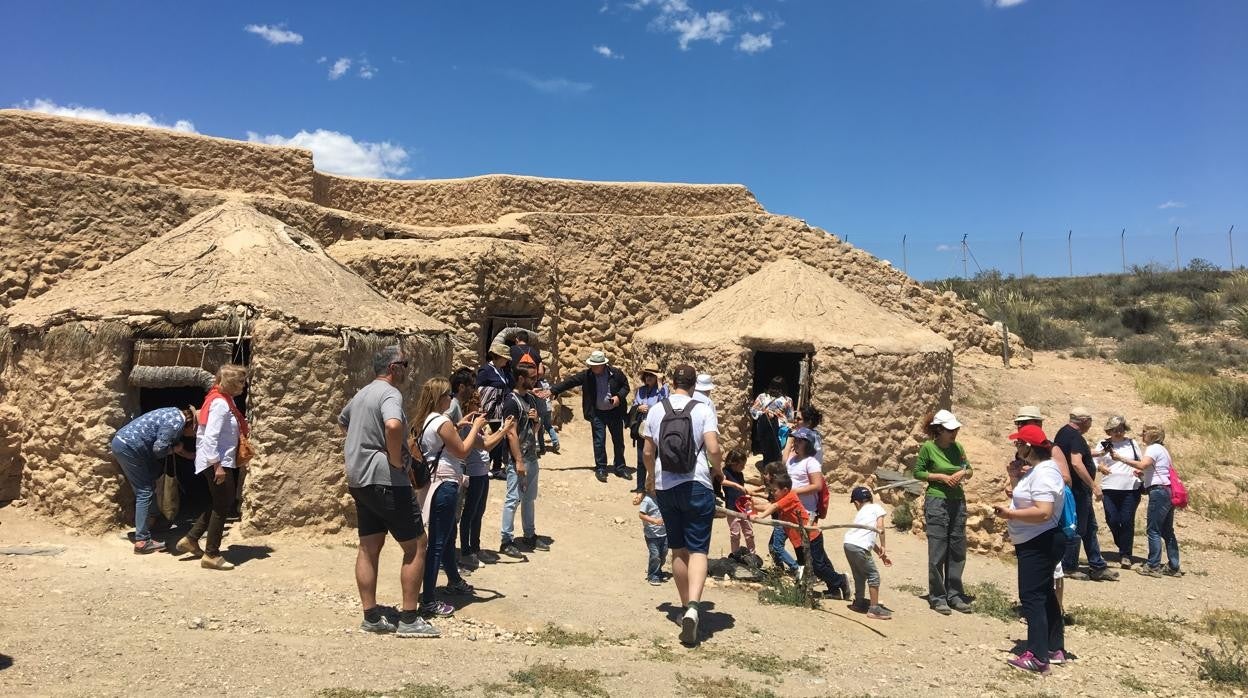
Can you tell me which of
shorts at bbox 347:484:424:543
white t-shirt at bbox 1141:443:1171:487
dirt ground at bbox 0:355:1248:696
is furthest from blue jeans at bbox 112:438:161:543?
white t-shirt at bbox 1141:443:1171:487

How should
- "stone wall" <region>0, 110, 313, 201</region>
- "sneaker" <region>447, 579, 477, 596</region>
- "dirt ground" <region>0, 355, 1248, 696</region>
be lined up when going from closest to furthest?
1. "dirt ground" <region>0, 355, 1248, 696</region>
2. "sneaker" <region>447, 579, 477, 596</region>
3. "stone wall" <region>0, 110, 313, 201</region>

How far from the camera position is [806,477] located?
6375mm

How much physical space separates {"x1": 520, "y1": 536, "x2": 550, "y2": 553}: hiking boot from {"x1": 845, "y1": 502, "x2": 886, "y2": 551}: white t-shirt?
284cm

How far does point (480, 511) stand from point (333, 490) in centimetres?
154

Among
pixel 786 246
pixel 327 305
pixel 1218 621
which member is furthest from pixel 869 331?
pixel 327 305

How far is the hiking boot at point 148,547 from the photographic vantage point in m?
6.33

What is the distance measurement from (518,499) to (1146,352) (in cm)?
2009

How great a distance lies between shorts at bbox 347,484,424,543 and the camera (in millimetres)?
4680

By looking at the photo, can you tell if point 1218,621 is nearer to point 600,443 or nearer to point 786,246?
point 600,443

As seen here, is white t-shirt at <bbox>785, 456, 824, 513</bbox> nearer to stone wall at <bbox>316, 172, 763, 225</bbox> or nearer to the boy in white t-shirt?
the boy in white t-shirt

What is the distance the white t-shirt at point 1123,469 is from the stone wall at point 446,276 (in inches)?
296

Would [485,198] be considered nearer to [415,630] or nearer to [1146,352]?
[415,630]

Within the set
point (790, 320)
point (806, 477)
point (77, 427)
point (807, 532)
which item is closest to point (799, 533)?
point (807, 532)

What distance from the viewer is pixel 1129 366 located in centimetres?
1875
